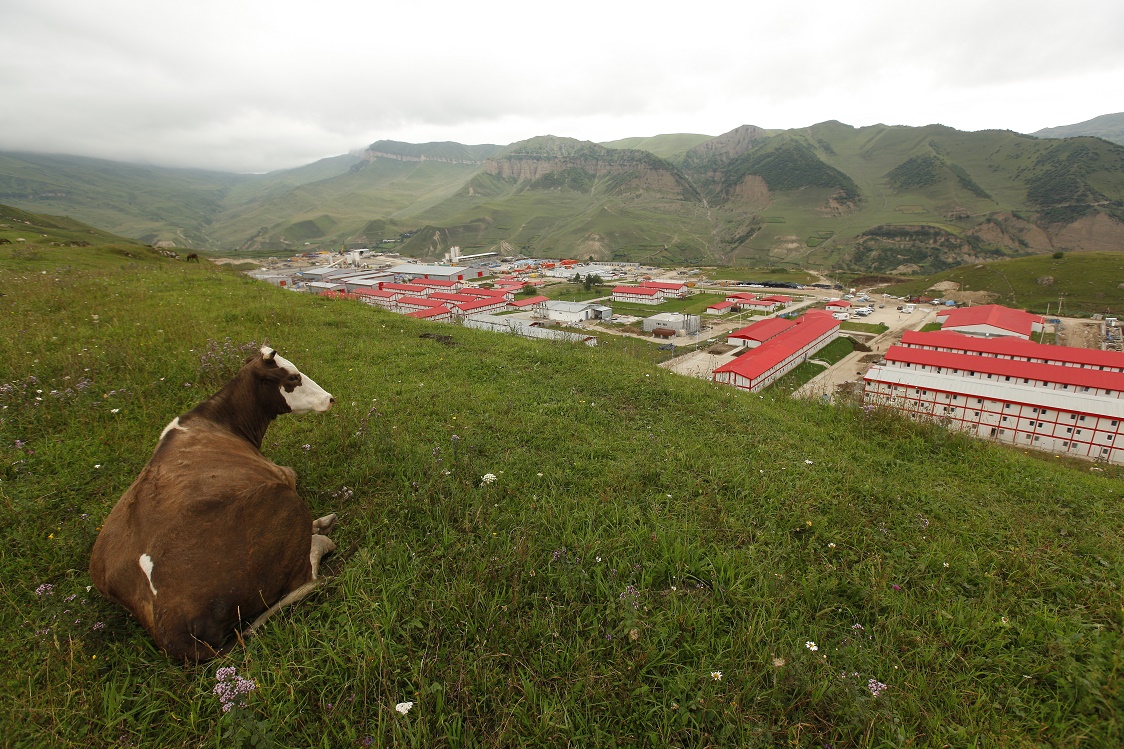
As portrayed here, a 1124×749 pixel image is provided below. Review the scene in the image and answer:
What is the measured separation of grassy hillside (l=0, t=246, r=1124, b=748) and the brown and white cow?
0.82ft

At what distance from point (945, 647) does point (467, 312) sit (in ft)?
180

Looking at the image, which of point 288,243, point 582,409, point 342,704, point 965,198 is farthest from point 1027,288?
point 288,243

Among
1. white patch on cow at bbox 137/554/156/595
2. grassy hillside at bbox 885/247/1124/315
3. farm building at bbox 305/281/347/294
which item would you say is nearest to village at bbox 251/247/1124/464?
farm building at bbox 305/281/347/294

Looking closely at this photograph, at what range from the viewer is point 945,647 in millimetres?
3248

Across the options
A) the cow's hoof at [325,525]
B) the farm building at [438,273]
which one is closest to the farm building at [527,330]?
the cow's hoof at [325,525]

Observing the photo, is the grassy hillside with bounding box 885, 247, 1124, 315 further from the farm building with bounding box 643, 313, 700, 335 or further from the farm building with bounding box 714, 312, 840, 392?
the farm building with bounding box 643, 313, 700, 335

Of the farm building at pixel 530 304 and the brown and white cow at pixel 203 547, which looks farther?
the farm building at pixel 530 304

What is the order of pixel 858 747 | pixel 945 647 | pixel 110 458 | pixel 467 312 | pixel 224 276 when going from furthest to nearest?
1. pixel 467 312
2. pixel 224 276
3. pixel 110 458
4. pixel 945 647
5. pixel 858 747

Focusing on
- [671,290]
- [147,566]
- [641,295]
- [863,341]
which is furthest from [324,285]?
[147,566]

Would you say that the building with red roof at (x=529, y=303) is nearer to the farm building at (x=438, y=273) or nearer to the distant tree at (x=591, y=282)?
the distant tree at (x=591, y=282)

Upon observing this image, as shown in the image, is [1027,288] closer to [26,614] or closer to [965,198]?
[26,614]

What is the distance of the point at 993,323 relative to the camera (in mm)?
43406

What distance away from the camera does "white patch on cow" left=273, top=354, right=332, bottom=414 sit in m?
5.19

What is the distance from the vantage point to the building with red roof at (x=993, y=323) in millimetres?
42500
